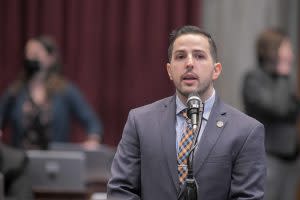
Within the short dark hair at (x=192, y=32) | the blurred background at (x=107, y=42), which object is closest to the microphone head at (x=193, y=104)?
the short dark hair at (x=192, y=32)

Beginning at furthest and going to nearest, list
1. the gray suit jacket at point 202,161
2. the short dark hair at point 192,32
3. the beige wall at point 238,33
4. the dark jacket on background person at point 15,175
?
the beige wall at point 238,33 < the dark jacket on background person at point 15,175 < the short dark hair at point 192,32 < the gray suit jacket at point 202,161

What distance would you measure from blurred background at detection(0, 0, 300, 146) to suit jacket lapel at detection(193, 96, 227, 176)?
15.6ft

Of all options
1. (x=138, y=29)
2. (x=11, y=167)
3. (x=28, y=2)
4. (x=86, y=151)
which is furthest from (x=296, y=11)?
(x=11, y=167)

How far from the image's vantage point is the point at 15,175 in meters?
4.59

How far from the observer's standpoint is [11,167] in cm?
457

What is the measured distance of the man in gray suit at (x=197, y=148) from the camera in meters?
3.06

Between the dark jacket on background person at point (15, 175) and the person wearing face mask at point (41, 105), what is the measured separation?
1.43m

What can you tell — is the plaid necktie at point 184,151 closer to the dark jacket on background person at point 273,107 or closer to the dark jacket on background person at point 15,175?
the dark jacket on background person at point 15,175

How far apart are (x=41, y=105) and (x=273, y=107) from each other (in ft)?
5.73

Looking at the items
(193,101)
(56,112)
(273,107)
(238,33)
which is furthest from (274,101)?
(193,101)

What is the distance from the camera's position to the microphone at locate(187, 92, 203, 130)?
2.95 metres

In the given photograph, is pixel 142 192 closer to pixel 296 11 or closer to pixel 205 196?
pixel 205 196

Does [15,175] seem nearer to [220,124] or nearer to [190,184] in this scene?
[220,124]

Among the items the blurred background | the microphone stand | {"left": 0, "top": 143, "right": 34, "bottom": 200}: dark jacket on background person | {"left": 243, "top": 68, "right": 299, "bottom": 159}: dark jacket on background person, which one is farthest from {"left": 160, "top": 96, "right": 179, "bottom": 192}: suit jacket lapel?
the blurred background
